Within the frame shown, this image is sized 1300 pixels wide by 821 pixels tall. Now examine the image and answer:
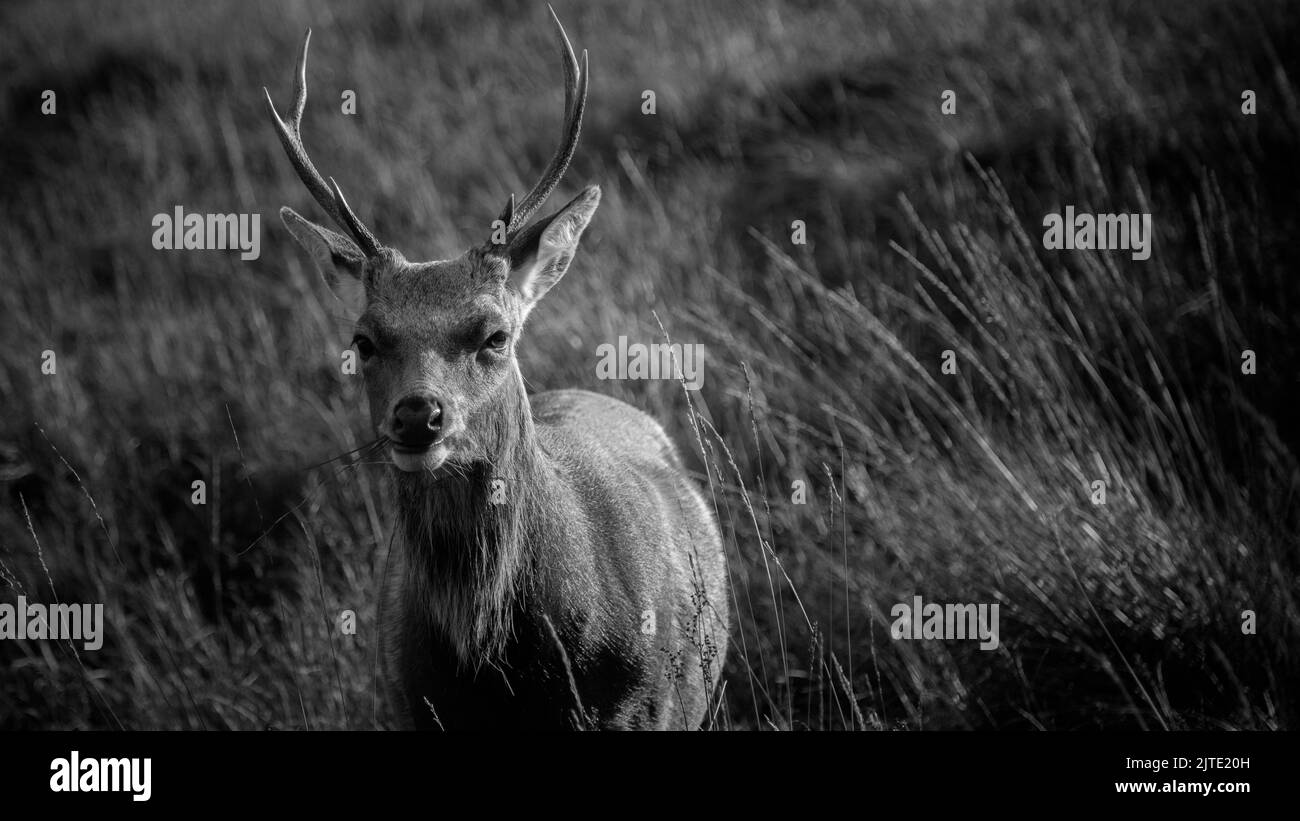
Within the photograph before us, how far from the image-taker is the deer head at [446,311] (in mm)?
3064

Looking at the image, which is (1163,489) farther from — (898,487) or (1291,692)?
(898,487)

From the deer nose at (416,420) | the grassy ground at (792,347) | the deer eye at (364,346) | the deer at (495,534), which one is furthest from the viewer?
the grassy ground at (792,347)

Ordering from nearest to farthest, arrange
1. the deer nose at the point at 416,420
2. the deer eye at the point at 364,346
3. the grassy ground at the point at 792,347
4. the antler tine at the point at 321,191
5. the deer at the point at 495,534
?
the deer nose at the point at 416,420 → the deer at the point at 495,534 → the deer eye at the point at 364,346 → the antler tine at the point at 321,191 → the grassy ground at the point at 792,347

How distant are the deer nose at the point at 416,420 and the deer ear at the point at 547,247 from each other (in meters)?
0.75

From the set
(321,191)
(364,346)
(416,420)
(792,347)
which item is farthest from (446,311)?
(792,347)

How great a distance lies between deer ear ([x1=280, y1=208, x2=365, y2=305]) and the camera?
3.62m

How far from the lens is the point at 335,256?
3.65m

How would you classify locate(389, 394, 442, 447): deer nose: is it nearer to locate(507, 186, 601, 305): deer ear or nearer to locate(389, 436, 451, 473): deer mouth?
locate(389, 436, 451, 473): deer mouth

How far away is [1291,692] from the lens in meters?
3.47

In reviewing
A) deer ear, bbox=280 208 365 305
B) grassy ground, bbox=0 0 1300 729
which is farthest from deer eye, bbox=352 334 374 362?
grassy ground, bbox=0 0 1300 729

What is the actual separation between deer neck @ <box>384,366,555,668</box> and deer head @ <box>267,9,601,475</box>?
0.04m

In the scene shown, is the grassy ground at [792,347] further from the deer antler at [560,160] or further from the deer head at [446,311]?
the deer antler at [560,160]

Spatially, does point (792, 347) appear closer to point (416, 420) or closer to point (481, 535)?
point (481, 535)

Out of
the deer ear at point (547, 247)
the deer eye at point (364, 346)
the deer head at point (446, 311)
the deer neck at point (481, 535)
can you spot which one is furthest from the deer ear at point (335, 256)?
the deer neck at point (481, 535)
